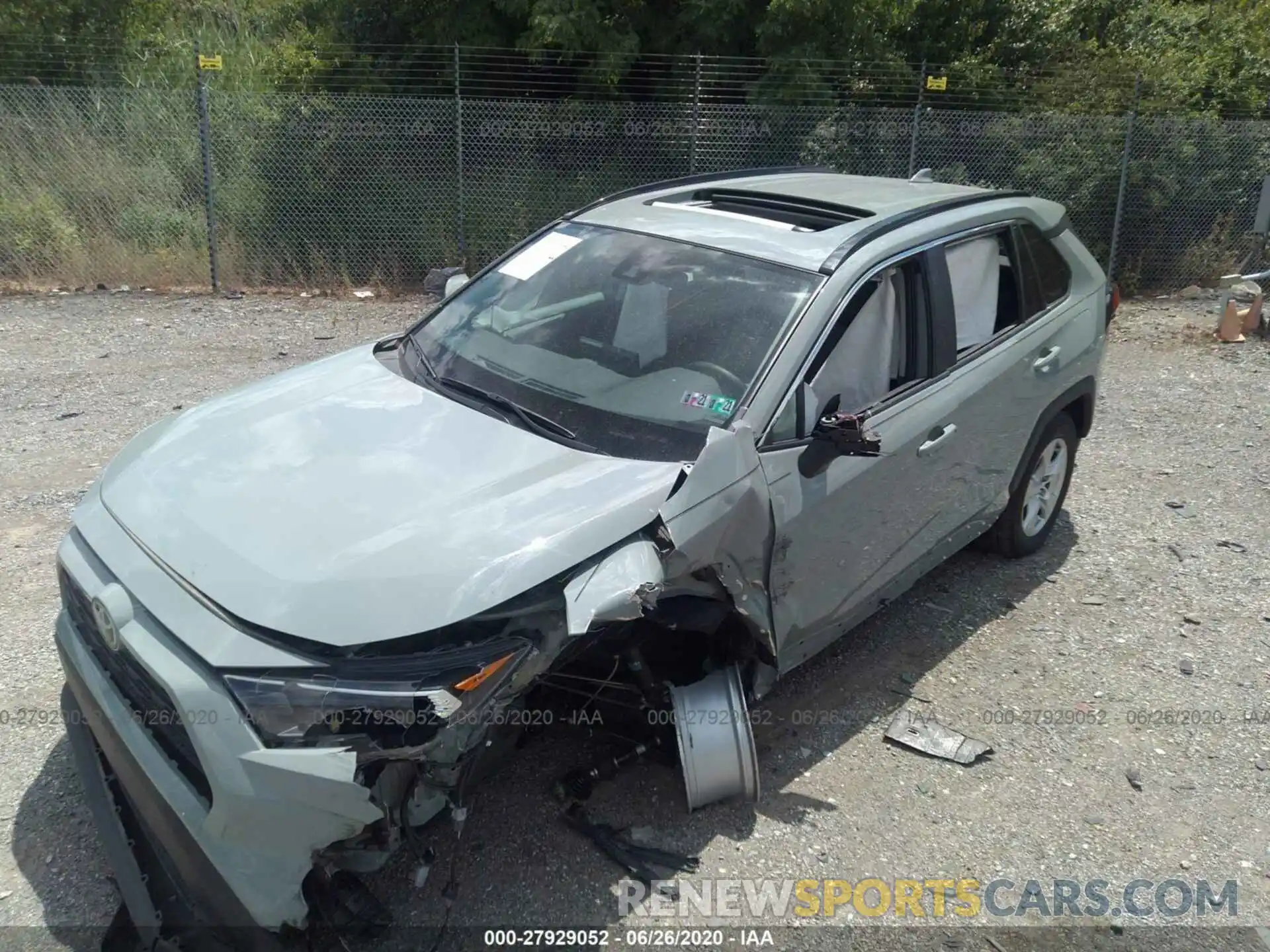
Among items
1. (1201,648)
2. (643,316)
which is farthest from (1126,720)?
(643,316)

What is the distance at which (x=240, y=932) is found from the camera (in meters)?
2.52

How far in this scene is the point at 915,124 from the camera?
11445 mm

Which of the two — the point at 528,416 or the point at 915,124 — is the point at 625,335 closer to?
the point at 528,416

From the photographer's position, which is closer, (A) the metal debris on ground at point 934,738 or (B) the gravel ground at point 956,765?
(B) the gravel ground at point 956,765

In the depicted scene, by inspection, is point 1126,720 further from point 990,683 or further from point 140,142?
point 140,142

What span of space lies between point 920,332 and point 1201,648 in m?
2.02

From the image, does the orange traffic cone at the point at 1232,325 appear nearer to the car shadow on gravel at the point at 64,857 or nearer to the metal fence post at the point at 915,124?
the metal fence post at the point at 915,124

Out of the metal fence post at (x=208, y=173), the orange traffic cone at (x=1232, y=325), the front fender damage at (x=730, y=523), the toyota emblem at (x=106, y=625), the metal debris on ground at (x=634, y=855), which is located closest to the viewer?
the toyota emblem at (x=106, y=625)

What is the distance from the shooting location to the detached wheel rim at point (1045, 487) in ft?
16.7

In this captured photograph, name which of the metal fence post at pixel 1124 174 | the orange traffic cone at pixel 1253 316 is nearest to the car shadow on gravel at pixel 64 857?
the orange traffic cone at pixel 1253 316

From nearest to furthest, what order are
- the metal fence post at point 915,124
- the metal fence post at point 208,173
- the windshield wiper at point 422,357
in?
the windshield wiper at point 422,357
the metal fence post at point 208,173
the metal fence post at point 915,124

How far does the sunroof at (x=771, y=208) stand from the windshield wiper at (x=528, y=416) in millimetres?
1304

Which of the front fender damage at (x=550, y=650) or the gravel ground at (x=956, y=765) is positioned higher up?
the front fender damage at (x=550, y=650)

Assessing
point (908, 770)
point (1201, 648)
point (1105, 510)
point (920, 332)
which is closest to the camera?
point (908, 770)
